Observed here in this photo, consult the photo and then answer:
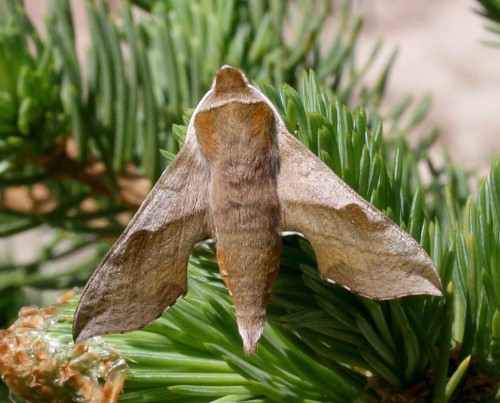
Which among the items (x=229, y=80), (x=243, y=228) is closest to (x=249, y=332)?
(x=243, y=228)

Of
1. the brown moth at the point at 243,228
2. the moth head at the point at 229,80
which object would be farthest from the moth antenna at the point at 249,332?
the moth head at the point at 229,80

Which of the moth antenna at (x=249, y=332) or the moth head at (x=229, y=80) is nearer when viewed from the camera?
the moth antenna at (x=249, y=332)

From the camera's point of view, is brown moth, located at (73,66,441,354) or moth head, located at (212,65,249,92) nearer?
brown moth, located at (73,66,441,354)

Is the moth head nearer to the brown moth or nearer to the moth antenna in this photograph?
the brown moth

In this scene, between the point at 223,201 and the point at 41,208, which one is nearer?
the point at 223,201

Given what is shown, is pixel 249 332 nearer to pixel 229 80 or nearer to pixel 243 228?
pixel 243 228

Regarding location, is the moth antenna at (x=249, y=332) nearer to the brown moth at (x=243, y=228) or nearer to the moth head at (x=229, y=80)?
the brown moth at (x=243, y=228)

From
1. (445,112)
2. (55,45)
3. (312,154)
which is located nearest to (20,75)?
(55,45)

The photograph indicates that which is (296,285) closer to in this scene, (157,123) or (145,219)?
(145,219)

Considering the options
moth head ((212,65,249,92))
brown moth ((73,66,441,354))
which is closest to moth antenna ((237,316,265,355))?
brown moth ((73,66,441,354))
